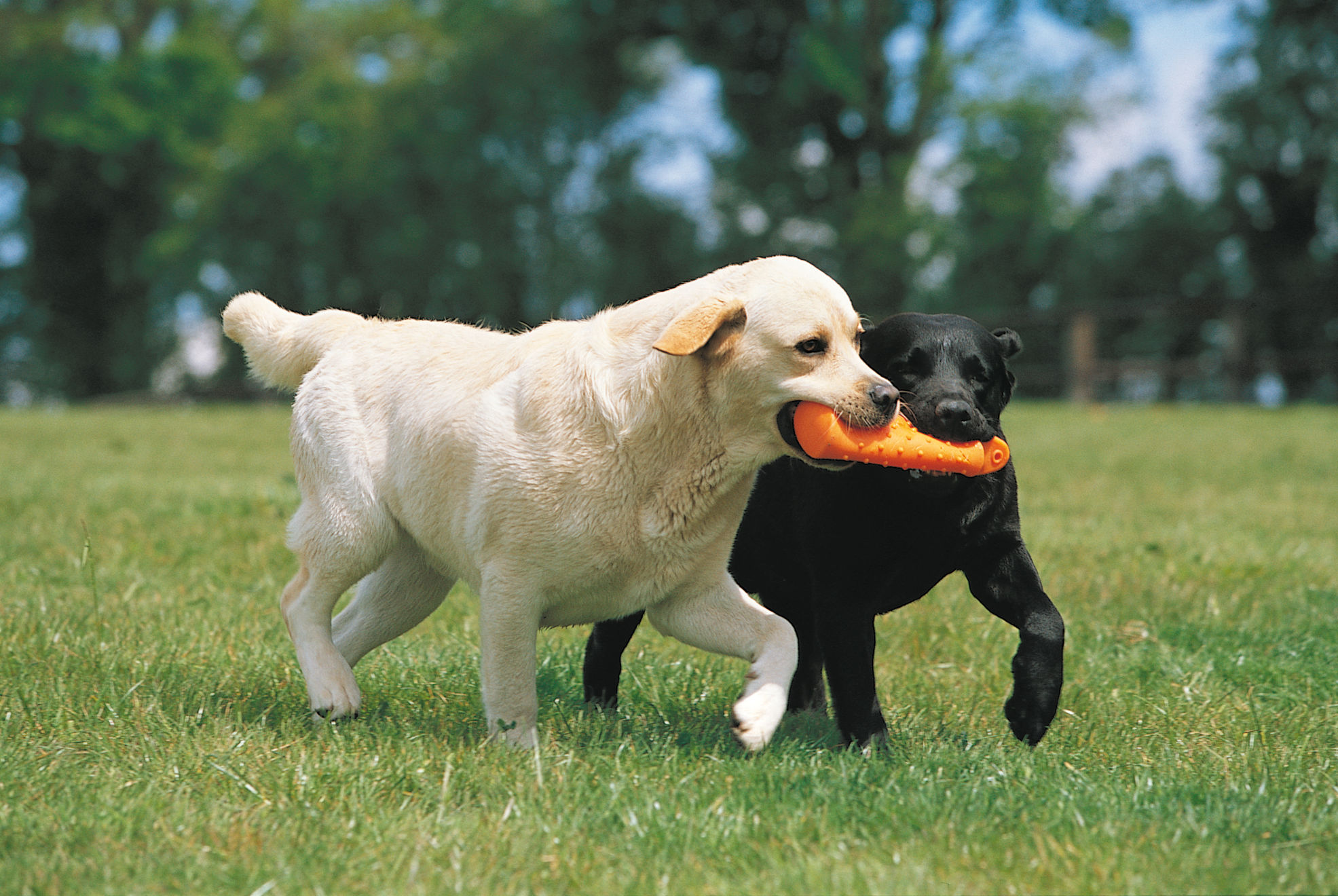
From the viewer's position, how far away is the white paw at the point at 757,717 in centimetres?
322

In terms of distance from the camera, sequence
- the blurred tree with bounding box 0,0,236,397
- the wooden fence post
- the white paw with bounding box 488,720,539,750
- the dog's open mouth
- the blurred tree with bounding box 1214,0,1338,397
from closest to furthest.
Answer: the dog's open mouth < the white paw with bounding box 488,720,539,750 < the wooden fence post < the blurred tree with bounding box 1214,0,1338,397 < the blurred tree with bounding box 0,0,236,397

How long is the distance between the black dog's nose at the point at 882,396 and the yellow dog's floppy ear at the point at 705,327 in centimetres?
39

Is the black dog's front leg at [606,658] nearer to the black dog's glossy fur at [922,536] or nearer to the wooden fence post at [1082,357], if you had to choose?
the black dog's glossy fur at [922,536]

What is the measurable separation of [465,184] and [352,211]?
3.59 meters

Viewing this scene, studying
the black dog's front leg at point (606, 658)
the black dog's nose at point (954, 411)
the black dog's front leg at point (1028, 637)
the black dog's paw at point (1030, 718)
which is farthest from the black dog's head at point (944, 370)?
the black dog's front leg at point (606, 658)

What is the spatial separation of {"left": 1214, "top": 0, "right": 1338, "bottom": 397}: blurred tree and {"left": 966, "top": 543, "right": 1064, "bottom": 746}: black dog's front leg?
74.9ft

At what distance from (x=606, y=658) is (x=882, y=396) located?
1404 millimetres

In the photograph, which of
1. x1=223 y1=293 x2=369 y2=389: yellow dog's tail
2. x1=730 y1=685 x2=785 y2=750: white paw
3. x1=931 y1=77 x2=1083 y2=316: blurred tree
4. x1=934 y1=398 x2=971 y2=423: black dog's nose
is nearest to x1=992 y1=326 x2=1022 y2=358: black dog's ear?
x1=934 y1=398 x2=971 y2=423: black dog's nose

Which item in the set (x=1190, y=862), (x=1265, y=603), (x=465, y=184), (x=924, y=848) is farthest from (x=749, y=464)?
(x=465, y=184)

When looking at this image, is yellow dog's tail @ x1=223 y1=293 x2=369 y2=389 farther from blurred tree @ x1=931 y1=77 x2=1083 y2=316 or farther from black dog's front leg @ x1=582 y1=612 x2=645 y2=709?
blurred tree @ x1=931 y1=77 x2=1083 y2=316

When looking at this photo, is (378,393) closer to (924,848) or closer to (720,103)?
(924,848)

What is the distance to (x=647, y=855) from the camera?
264cm

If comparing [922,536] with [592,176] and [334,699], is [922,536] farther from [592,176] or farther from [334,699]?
[592,176]

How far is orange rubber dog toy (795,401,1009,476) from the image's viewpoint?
127 inches
